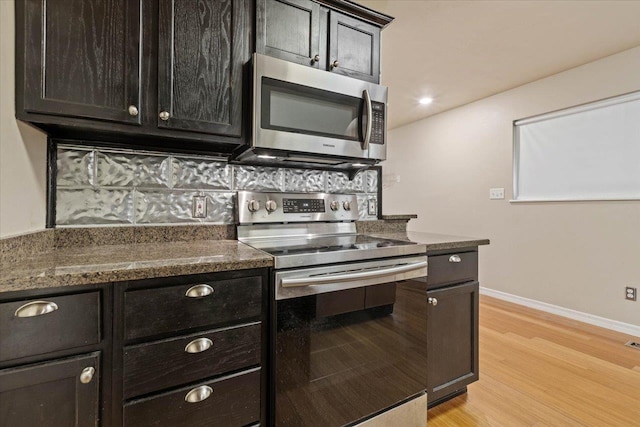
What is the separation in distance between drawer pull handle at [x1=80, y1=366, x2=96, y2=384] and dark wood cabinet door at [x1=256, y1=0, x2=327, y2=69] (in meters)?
1.37

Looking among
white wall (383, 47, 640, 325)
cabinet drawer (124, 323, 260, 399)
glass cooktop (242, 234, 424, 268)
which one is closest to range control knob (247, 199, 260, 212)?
glass cooktop (242, 234, 424, 268)

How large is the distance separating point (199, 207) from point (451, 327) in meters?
1.50

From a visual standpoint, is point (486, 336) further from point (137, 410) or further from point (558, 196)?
point (137, 410)

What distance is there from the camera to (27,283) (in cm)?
73

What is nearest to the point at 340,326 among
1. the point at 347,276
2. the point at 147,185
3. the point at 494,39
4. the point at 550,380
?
the point at 347,276

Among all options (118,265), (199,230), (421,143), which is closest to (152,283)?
(118,265)

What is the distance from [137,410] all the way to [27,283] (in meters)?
0.48

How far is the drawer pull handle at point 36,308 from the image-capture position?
73cm

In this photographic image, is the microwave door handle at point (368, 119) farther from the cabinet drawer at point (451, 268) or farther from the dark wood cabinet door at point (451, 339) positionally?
the dark wood cabinet door at point (451, 339)

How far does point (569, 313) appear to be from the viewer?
2896mm

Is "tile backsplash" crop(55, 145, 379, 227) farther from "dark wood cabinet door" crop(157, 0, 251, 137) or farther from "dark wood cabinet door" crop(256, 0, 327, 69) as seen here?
"dark wood cabinet door" crop(256, 0, 327, 69)

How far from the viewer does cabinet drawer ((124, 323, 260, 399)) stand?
2.84ft

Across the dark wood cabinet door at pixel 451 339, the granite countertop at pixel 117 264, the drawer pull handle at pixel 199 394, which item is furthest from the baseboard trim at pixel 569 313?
the drawer pull handle at pixel 199 394

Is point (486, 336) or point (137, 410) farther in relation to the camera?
point (486, 336)
